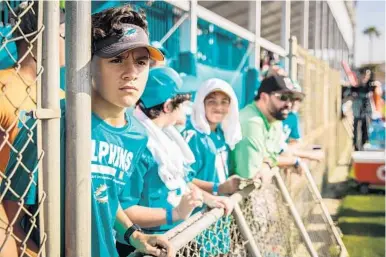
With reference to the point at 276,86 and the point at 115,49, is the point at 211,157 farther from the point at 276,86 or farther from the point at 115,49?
the point at 115,49

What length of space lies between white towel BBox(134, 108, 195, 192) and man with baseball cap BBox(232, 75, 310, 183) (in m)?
0.88

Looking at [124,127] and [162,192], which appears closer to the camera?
[124,127]

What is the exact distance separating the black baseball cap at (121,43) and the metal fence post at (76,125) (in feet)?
0.72

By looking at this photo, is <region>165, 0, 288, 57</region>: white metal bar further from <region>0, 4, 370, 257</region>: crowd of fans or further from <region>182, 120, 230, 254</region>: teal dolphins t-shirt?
<region>182, 120, 230, 254</region>: teal dolphins t-shirt

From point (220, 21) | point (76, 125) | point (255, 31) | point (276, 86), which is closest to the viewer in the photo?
point (76, 125)

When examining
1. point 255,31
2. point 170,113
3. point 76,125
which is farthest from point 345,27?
point 76,125

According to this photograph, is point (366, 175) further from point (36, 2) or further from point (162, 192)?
point (36, 2)

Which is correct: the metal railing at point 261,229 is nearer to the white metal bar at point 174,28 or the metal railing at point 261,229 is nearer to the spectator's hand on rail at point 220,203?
the spectator's hand on rail at point 220,203

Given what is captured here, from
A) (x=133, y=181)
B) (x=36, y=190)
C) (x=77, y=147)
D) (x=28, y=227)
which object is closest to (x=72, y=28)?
(x=77, y=147)

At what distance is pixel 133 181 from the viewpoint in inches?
81.6

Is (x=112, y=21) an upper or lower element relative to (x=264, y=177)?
upper

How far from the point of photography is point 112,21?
168cm

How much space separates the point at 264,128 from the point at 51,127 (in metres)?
2.65

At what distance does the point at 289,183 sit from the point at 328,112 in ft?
21.3
